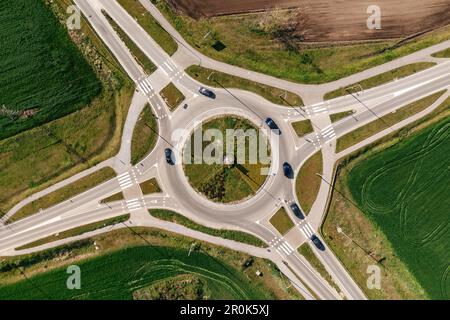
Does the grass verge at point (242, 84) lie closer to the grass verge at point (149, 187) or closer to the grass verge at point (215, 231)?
the grass verge at point (149, 187)

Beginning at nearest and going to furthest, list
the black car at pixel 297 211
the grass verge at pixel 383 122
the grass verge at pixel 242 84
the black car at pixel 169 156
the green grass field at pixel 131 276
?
1. the green grass field at pixel 131 276
2. the black car at pixel 169 156
3. the black car at pixel 297 211
4. the grass verge at pixel 242 84
5. the grass verge at pixel 383 122

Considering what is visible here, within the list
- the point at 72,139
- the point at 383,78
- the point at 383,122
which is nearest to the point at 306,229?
the point at 383,122

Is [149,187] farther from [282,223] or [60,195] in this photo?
[282,223]

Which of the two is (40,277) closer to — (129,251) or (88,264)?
(88,264)

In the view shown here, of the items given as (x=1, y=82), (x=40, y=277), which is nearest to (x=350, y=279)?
(x=40, y=277)

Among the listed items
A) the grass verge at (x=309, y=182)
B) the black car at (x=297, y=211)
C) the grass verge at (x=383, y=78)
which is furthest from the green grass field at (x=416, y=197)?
the grass verge at (x=383, y=78)
